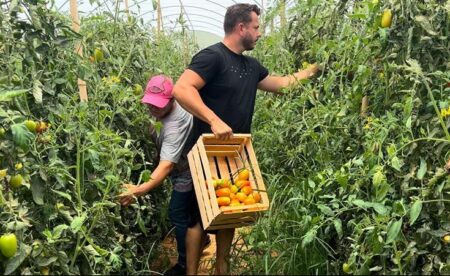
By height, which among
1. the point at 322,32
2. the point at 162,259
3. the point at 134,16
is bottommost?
the point at 162,259

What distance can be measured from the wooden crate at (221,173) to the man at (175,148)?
0.18 metres

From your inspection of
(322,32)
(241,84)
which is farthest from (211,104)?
(322,32)

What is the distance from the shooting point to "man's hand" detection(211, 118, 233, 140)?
204 cm

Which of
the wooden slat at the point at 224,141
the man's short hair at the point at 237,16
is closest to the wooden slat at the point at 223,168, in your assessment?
the wooden slat at the point at 224,141

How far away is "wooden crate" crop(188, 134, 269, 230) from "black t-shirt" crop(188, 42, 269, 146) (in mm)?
128

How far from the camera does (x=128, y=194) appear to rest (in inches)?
78.5

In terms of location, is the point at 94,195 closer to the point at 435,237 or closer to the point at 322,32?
the point at 435,237

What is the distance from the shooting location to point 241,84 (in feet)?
7.56

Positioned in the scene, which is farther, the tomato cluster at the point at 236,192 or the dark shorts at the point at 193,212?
the dark shorts at the point at 193,212

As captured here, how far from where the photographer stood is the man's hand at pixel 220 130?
2039 millimetres

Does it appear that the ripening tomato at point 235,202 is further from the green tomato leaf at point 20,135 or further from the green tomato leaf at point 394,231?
the green tomato leaf at point 20,135

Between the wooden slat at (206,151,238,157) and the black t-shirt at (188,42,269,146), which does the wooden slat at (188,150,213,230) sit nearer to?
the wooden slat at (206,151,238,157)

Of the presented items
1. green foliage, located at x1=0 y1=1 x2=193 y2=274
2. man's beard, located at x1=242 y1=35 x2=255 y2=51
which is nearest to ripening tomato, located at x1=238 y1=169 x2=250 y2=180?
green foliage, located at x1=0 y1=1 x2=193 y2=274

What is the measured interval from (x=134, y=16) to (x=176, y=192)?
3.81 ft
